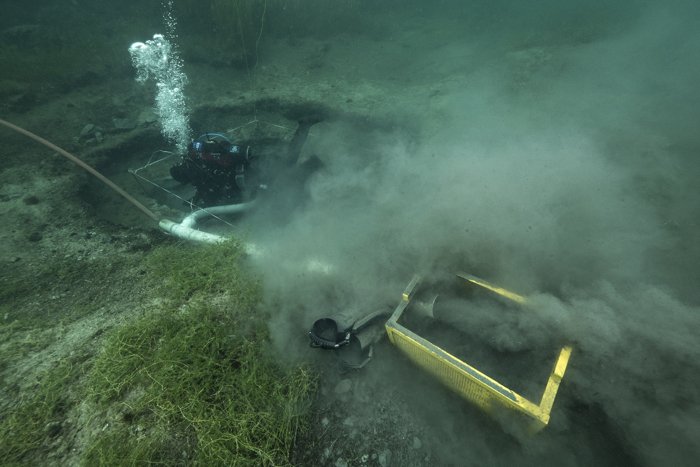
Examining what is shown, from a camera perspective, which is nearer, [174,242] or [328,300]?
[328,300]

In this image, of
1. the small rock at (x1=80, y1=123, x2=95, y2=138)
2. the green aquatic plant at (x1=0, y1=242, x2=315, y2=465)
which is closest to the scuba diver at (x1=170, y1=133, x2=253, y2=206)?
the green aquatic plant at (x1=0, y1=242, x2=315, y2=465)

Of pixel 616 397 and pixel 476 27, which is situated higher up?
pixel 476 27

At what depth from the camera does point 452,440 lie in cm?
250

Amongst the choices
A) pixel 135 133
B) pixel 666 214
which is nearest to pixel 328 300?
pixel 666 214

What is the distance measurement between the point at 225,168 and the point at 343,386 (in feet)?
15.7

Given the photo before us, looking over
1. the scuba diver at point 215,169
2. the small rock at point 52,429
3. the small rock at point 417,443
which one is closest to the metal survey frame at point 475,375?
the small rock at point 417,443

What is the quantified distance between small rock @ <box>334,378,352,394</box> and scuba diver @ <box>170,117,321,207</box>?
429 cm

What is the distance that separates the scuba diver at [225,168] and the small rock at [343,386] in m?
4.29

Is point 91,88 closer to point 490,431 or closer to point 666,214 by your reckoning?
point 490,431

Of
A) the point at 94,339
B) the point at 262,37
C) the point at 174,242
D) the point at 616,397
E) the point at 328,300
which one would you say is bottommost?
the point at 174,242

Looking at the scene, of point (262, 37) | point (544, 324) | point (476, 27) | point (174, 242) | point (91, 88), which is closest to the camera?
point (544, 324)

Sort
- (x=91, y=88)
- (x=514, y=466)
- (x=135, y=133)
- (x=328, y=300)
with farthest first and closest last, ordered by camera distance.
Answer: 1. (x=91, y=88)
2. (x=135, y=133)
3. (x=328, y=300)
4. (x=514, y=466)

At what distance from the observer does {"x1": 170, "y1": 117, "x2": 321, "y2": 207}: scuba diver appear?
19.0 feet

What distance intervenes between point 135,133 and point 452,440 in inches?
374
